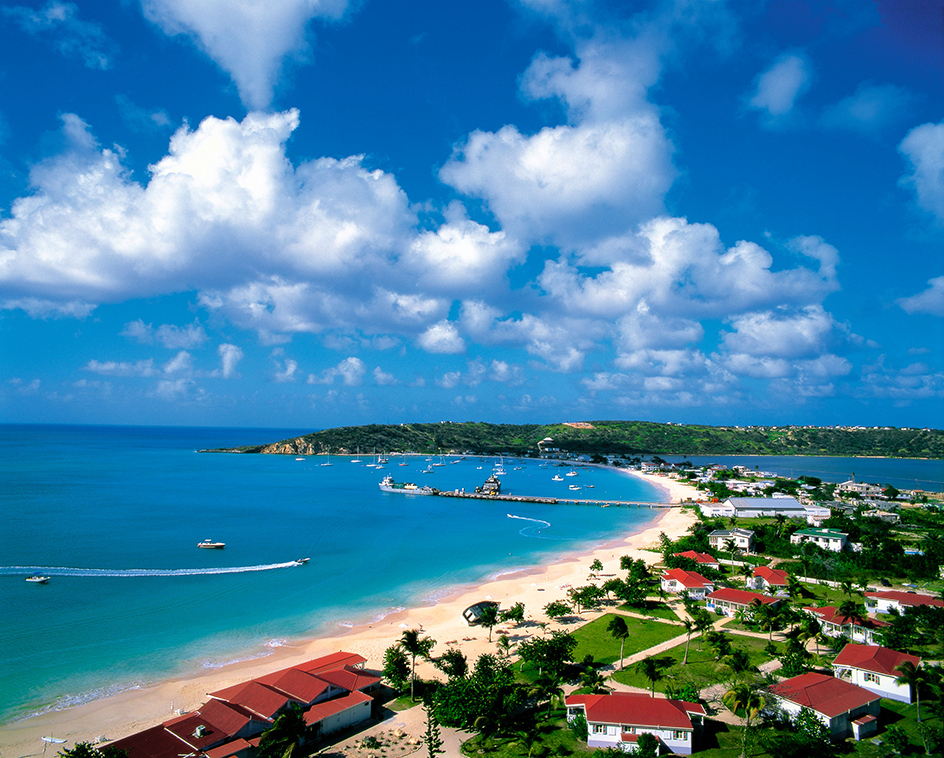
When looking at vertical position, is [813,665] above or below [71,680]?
above

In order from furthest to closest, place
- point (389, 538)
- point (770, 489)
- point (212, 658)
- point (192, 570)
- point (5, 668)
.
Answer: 1. point (770, 489)
2. point (389, 538)
3. point (192, 570)
4. point (212, 658)
5. point (5, 668)

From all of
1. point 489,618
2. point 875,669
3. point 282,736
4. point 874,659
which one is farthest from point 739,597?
point 282,736

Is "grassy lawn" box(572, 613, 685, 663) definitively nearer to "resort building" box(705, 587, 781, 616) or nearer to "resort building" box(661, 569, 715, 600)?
"resort building" box(705, 587, 781, 616)

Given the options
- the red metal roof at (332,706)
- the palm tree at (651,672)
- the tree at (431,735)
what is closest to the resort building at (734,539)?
the palm tree at (651,672)

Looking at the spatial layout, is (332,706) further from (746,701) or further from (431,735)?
(746,701)

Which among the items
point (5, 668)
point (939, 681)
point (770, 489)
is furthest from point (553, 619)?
point (770, 489)

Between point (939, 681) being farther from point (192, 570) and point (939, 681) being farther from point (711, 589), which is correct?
point (192, 570)

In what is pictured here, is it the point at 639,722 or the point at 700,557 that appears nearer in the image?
the point at 639,722
